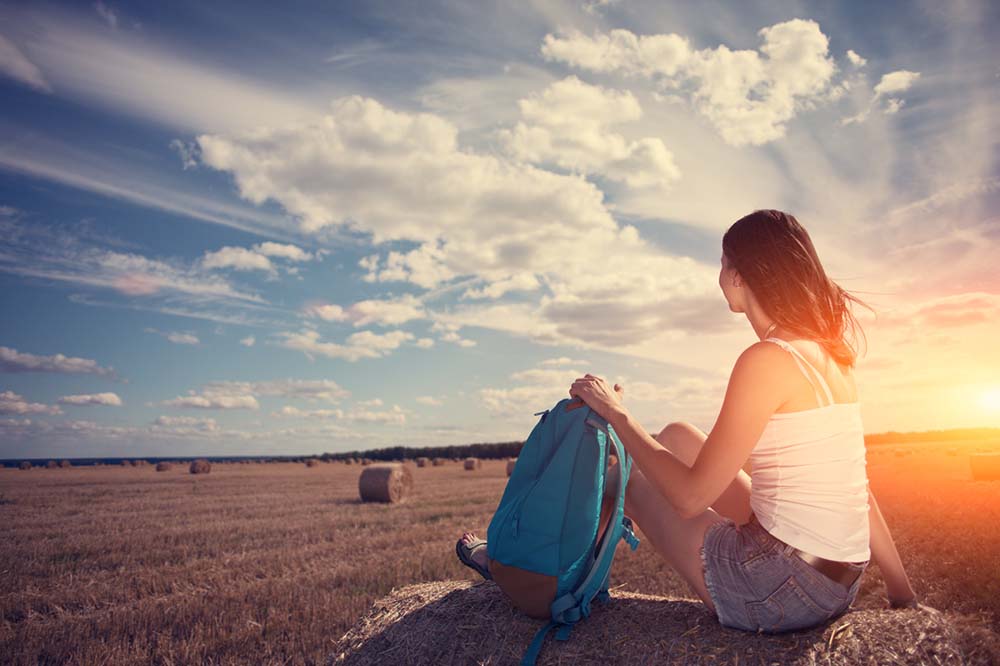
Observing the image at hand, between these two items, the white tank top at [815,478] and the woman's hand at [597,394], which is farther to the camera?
the woman's hand at [597,394]

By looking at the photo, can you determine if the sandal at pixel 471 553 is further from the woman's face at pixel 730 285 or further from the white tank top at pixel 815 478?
the woman's face at pixel 730 285

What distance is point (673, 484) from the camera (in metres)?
2.65

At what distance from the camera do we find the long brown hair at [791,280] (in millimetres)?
2639

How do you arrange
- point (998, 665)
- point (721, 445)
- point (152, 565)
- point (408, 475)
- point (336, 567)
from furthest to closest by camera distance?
1. point (408, 475)
2. point (152, 565)
3. point (336, 567)
4. point (998, 665)
5. point (721, 445)

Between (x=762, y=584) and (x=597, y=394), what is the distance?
1068mm

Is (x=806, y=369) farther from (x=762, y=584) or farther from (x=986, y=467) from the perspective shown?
(x=986, y=467)

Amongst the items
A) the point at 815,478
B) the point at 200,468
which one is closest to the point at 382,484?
the point at 815,478

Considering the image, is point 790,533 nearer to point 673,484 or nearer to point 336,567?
point 673,484

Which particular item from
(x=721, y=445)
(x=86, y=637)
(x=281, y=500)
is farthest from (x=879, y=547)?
(x=281, y=500)

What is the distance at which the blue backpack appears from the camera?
2980 millimetres

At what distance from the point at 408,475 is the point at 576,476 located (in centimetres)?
1687

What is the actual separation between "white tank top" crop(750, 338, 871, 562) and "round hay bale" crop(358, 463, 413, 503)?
1571 cm

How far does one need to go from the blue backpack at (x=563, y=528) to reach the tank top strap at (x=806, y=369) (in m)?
0.92

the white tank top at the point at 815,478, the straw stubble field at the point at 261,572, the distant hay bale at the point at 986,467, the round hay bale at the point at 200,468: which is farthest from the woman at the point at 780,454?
the round hay bale at the point at 200,468
